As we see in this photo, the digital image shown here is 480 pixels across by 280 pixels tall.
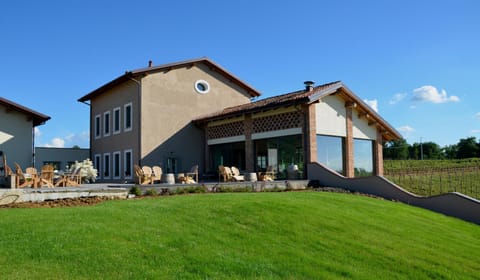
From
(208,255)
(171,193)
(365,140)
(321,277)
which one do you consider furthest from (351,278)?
(365,140)

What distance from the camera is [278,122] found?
62.5ft

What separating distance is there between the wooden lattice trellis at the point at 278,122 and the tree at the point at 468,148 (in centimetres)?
5471

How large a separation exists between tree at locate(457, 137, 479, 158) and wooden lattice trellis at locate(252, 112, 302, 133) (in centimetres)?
5471

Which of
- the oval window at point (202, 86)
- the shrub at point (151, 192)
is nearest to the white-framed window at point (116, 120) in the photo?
the oval window at point (202, 86)

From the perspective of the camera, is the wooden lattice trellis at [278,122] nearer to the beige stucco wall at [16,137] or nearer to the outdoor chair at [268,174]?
the outdoor chair at [268,174]

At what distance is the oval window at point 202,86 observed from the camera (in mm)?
24153

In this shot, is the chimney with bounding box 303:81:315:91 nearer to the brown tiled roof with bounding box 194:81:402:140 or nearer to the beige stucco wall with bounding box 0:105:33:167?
the brown tiled roof with bounding box 194:81:402:140

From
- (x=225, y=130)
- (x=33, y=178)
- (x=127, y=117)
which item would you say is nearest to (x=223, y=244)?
(x=33, y=178)

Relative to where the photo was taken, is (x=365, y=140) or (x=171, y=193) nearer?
(x=171, y=193)

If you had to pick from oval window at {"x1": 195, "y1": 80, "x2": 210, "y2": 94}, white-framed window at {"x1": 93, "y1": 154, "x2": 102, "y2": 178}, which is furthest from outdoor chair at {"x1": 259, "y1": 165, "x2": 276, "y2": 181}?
white-framed window at {"x1": 93, "y1": 154, "x2": 102, "y2": 178}

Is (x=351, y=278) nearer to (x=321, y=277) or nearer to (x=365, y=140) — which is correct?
(x=321, y=277)

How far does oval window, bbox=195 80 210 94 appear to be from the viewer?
79.2 ft

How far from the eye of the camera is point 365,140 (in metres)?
21.4

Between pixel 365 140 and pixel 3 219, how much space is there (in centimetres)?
1733
